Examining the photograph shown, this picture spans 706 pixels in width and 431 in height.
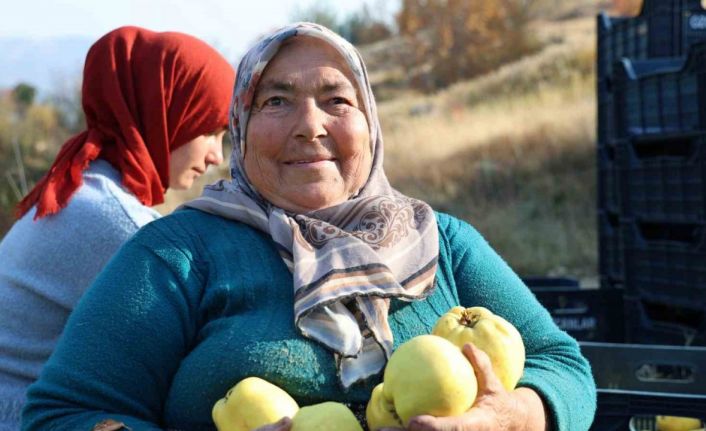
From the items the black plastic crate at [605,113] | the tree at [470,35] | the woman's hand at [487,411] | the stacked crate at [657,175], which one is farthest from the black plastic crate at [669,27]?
the tree at [470,35]

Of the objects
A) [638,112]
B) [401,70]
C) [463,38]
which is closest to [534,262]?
[638,112]

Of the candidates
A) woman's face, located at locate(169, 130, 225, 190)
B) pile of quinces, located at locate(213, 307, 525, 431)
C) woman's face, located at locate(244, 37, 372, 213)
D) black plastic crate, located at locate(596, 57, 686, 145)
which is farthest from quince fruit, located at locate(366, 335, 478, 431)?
black plastic crate, located at locate(596, 57, 686, 145)

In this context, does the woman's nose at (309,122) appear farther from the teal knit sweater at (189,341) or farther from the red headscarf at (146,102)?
the red headscarf at (146,102)

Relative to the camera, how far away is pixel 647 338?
177 inches

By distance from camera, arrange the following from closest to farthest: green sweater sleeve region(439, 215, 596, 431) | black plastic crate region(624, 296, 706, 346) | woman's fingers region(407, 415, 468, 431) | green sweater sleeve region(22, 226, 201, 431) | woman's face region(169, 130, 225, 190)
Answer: woman's fingers region(407, 415, 468, 431) < green sweater sleeve region(22, 226, 201, 431) < green sweater sleeve region(439, 215, 596, 431) < woman's face region(169, 130, 225, 190) < black plastic crate region(624, 296, 706, 346)

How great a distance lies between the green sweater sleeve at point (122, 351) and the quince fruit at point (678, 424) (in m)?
1.68

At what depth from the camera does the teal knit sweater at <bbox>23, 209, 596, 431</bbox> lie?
211 centimetres

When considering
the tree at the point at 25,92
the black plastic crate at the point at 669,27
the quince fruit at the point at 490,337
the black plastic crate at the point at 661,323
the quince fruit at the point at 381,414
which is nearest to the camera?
the quince fruit at the point at 381,414

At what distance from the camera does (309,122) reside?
2.39 meters

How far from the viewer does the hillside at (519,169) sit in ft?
35.6

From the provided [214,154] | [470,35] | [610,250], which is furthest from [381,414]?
[470,35]

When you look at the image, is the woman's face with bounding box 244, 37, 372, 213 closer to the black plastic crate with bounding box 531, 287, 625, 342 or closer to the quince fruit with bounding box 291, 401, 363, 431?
the quince fruit with bounding box 291, 401, 363, 431

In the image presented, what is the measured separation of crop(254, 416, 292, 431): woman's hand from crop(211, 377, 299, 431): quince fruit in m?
0.04

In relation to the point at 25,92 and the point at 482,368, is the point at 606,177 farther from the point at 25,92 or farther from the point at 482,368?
the point at 25,92
